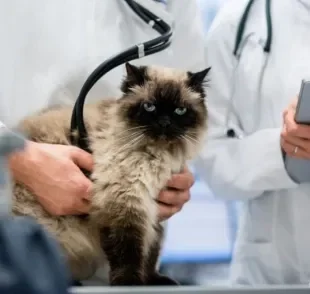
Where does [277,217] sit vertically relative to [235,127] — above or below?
below

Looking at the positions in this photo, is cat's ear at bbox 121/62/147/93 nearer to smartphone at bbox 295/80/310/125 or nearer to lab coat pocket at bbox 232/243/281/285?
smartphone at bbox 295/80/310/125

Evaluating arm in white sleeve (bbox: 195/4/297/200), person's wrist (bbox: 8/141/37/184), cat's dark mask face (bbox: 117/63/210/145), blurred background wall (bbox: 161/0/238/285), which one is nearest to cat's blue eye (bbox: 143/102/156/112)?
cat's dark mask face (bbox: 117/63/210/145)

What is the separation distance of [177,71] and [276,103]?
11.5 inches

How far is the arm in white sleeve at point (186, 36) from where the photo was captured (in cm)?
132

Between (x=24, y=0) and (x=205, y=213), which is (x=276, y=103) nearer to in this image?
(x=24, y=0)

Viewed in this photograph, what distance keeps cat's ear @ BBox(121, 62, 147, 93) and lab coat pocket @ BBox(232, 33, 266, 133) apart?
344 millimetres

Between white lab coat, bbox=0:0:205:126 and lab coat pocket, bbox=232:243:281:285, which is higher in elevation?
white lab coat, bbox=0:0:205:126

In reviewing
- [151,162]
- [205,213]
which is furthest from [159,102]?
[205,213]

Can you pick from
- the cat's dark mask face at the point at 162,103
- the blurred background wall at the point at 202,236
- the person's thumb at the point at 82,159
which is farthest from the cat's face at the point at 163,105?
the blurred background wall at the point at 202,236

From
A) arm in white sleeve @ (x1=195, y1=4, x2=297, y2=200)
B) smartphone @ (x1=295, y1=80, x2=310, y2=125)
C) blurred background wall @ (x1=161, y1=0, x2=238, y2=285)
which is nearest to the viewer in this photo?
smartphone @ (x1=295, y1=80, x2=310, y2=125)

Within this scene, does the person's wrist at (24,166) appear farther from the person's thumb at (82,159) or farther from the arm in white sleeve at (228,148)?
the arm in white sleeve at (228,148)

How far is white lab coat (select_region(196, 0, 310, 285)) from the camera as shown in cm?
131

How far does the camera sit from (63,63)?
1.18 meters

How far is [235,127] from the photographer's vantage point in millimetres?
1405
